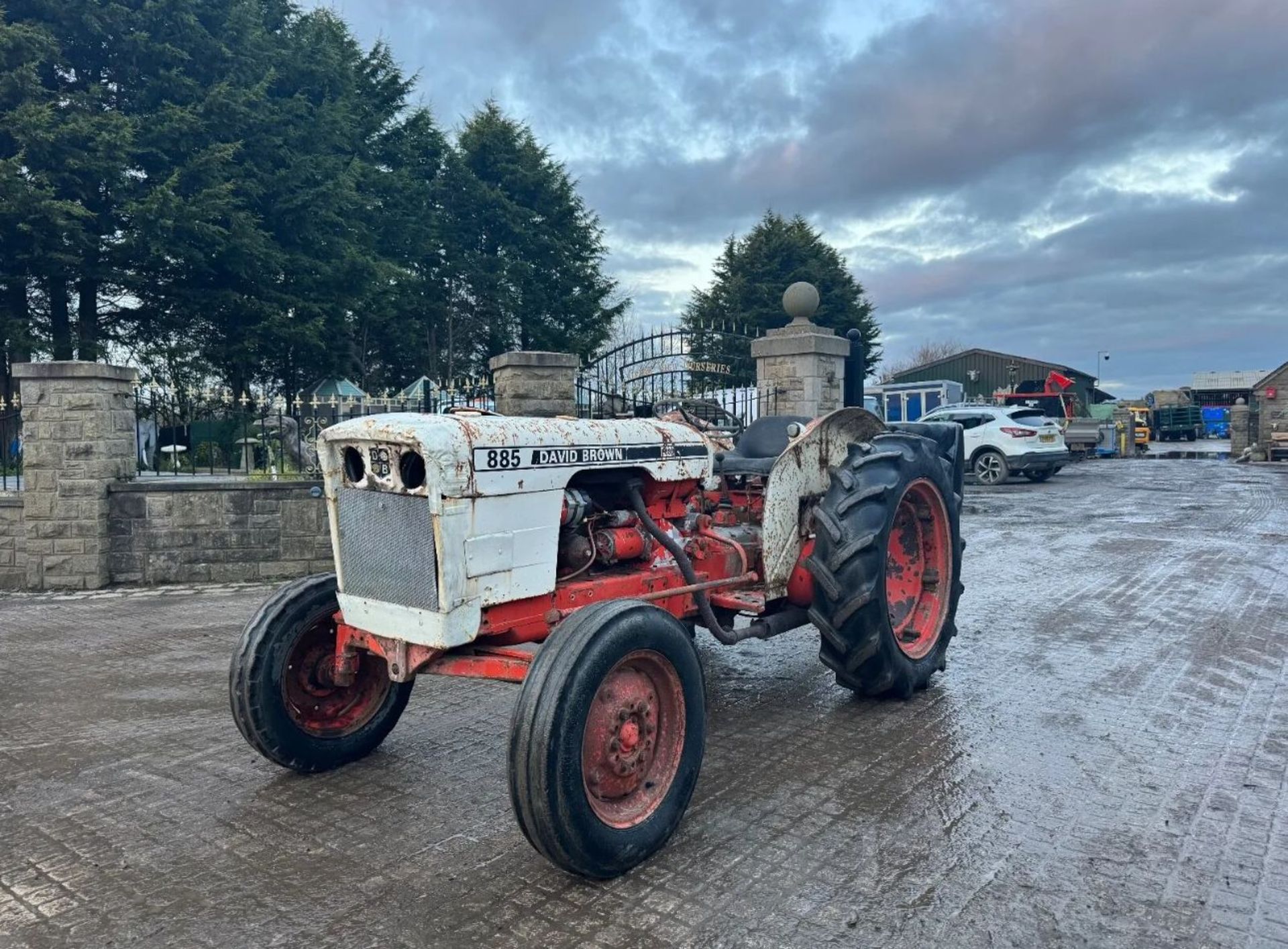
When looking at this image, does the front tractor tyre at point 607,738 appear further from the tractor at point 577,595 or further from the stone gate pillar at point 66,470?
the stone gate pillar at point 66,470

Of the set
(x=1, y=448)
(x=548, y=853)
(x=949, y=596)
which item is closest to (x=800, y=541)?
(x=949, y=596)

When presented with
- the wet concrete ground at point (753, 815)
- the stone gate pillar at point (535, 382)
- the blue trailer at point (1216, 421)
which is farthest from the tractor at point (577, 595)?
the blue trailer at point (1216, 421)

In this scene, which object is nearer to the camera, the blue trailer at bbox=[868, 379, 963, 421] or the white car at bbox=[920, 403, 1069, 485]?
the white car at bbox=[920, 403, 1069, 485]

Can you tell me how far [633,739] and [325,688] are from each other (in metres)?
1.55

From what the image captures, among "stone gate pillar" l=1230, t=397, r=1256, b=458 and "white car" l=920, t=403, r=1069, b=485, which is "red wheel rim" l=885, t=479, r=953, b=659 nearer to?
"white car" l=920, t=403, r=1069, b=485

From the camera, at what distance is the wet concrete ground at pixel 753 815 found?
103 inches

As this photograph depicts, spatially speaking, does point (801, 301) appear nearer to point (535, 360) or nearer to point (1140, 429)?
point (535, 360)

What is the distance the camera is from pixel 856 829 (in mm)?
3160

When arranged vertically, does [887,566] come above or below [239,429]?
below

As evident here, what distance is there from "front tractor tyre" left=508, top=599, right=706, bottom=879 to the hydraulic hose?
2.52 feet

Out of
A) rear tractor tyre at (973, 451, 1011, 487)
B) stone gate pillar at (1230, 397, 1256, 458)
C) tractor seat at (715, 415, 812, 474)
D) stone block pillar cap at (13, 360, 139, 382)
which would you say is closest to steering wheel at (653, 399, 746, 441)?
tractor seat at (715, 415, 812, 474)

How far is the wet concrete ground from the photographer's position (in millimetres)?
2619

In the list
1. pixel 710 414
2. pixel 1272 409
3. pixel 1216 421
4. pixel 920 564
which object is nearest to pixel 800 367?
pixel 710 414

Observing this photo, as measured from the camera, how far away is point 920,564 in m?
5.14
